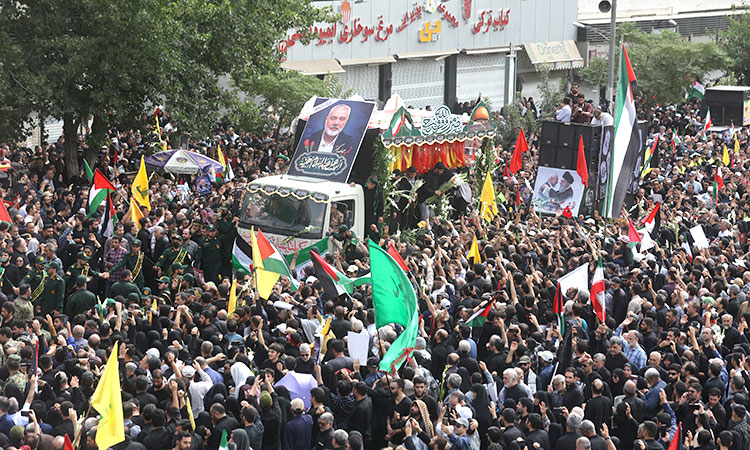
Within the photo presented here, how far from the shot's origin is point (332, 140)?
18828 mm

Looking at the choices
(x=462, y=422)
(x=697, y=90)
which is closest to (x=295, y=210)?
(x=462, y=422)

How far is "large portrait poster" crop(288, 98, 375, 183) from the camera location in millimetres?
18484

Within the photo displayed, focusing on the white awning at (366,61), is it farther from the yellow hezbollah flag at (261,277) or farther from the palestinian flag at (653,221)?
the yellow hezbollah flag at (261,277)

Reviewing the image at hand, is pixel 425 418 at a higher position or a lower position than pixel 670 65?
higher

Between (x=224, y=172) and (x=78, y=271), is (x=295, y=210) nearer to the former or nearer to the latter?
(x=78, y=271)

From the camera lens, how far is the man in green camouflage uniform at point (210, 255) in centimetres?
1741

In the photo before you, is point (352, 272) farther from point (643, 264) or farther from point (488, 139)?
point (488, 139)

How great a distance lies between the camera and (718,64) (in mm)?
40750

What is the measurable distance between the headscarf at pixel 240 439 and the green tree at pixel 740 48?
127 feet

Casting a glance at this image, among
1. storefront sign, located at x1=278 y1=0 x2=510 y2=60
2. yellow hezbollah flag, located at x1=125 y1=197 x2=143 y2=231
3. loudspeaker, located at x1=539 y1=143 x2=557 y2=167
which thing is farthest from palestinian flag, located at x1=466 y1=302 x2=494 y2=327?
storefront sign, located at x1=278 y1=0 x2=510 y2=60

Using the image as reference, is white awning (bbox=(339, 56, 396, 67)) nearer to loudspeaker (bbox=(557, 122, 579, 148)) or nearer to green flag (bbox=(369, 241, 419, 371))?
loudspeaker (bbox=(557, 122, 579, 148))

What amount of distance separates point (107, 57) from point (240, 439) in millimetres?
13759

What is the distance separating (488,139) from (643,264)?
687 centimetres

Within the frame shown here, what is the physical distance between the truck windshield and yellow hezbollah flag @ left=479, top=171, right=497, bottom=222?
13.2ft
